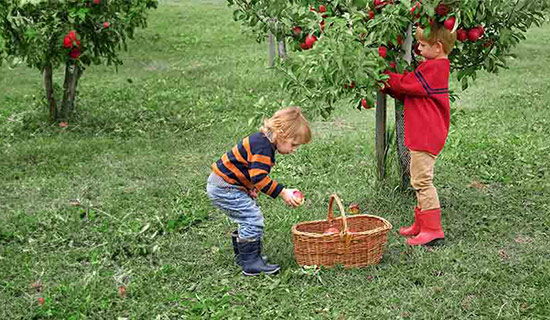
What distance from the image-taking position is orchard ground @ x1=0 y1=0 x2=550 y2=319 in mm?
3887

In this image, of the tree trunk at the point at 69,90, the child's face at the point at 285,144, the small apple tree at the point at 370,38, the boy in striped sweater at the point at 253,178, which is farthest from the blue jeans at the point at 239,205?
the tree trunk at the point at 69,90

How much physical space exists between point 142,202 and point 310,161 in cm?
168

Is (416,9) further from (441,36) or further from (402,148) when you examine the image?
(402,148)

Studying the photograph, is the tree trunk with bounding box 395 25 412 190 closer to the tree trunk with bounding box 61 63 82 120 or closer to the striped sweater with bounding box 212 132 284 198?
the striped sweater with bounding box 212 132 284 198

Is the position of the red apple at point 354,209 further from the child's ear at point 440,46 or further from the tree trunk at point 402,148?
the child's ear at point 440,46

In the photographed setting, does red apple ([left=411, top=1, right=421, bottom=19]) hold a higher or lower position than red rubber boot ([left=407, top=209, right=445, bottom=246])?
higher

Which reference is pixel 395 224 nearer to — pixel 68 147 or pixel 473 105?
pixel 68 147

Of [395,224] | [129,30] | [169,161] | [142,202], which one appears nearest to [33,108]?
[129,30]

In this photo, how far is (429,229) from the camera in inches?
179

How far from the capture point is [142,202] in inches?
219

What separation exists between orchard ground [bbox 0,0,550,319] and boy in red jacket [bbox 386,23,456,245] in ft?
1.08

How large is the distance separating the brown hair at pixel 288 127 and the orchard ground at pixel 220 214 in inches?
14.5

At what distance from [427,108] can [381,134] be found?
0.97 meters

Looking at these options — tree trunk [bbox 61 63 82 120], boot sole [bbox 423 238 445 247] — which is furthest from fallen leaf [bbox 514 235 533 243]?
tree trunk [bbox 61 63 82 120]
